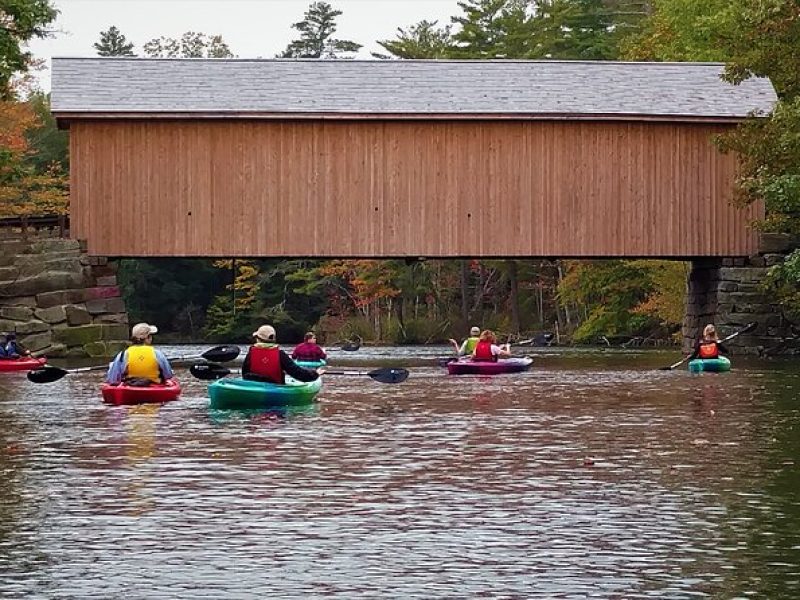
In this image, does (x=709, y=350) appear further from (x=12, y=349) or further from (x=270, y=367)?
(x=12, y=349)

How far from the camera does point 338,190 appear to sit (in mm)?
38031

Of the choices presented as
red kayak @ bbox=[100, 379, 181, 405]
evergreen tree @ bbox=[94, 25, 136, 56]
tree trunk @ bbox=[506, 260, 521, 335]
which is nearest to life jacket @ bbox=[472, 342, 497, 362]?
red kayak @ bbox=[100, 379, 181, 405]

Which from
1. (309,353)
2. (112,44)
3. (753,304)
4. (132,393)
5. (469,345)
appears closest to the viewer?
(132,393)

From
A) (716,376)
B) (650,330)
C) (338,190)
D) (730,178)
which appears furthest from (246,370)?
(650,330)

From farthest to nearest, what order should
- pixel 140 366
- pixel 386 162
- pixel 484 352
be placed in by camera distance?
pixel 386 162 < pixel 484 352 < pixel 140 366

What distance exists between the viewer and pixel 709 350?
106ft

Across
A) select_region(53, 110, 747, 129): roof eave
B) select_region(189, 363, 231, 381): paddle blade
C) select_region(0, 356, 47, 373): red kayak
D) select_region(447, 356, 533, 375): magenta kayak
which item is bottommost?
select_region(447, 356, 533, 375): magenta kayak

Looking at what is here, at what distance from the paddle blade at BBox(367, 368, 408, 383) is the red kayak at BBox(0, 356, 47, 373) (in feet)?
30.7

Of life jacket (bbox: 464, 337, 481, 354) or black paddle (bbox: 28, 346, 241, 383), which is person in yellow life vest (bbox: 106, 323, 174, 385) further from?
life jacket (bbox: 464, 337, 481, 354)

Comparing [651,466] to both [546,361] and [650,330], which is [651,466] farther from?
[650,330]

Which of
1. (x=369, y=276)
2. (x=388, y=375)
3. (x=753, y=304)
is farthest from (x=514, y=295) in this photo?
(x=388, y=375)

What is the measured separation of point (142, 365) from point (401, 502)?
35.6 ft

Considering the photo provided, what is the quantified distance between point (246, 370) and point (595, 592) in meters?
13.5

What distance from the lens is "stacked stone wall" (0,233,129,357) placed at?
36.7 metres
